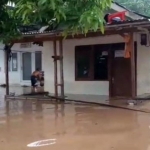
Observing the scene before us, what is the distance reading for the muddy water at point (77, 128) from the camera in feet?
22.3

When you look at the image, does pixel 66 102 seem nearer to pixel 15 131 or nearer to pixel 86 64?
pixel 86 64

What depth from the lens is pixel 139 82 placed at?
50.9ft

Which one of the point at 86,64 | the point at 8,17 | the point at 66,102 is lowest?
the point at 66,102

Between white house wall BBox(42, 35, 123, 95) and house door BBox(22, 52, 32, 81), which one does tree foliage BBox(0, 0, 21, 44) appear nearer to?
white house wall BBox(42, 35, 123, 95)

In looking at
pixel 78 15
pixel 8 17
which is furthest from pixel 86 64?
pixel 78 15

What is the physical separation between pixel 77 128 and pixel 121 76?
782cm

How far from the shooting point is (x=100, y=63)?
16672 mm

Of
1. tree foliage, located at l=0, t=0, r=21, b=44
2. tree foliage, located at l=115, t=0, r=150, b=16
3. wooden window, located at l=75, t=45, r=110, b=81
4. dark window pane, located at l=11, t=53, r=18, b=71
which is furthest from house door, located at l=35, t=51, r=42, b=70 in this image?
tree foliage, located at l=115, t=0, r=150, b=16

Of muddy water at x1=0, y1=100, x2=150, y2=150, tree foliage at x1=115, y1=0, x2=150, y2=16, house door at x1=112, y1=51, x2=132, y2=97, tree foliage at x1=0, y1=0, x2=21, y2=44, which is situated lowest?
muddy water at x1=0, y1=100, x2=150, y2=150

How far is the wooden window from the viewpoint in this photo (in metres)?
16.5

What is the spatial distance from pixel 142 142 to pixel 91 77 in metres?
9.99

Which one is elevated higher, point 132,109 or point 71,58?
point 71,58

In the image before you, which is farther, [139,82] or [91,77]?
[91,77]

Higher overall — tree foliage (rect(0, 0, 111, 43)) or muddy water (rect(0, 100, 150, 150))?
tree foliage (rect(0, 0, 111, 43))
